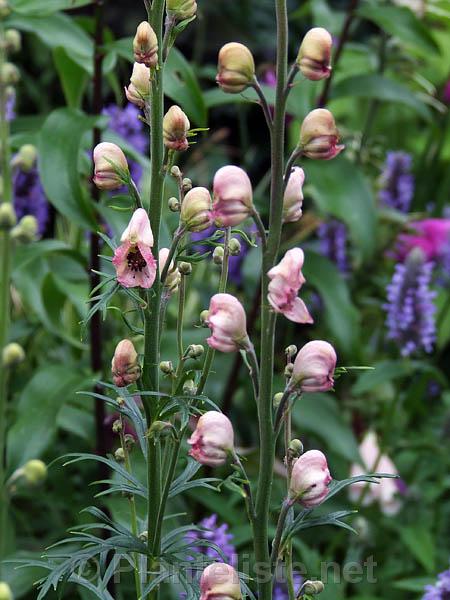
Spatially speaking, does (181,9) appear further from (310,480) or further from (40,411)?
(40,411)

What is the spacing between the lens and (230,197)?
0.73 m

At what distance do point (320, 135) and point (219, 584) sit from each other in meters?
0.35

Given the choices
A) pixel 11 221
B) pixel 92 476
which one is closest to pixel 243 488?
pixel 11 221

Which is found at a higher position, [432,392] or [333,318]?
[333,318]

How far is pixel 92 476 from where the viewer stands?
1729mm

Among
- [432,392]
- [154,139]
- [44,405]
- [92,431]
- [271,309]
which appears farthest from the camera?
[432,392]

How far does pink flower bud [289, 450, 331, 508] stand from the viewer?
2.51 feet

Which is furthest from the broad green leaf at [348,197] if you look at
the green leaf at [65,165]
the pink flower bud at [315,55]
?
the pink flower bud at [315,55]

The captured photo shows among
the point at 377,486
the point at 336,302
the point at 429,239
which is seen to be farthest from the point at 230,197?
the point at 429,239

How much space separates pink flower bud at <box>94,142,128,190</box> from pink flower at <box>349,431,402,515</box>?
1052mm

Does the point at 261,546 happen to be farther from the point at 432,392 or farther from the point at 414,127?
the point at 414,127

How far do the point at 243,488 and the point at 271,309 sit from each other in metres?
0.16

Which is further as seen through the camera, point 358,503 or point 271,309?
point 358,503

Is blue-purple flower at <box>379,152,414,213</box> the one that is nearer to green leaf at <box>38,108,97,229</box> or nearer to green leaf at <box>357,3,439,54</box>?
green leaf at <box>357,3,439,54</box>
